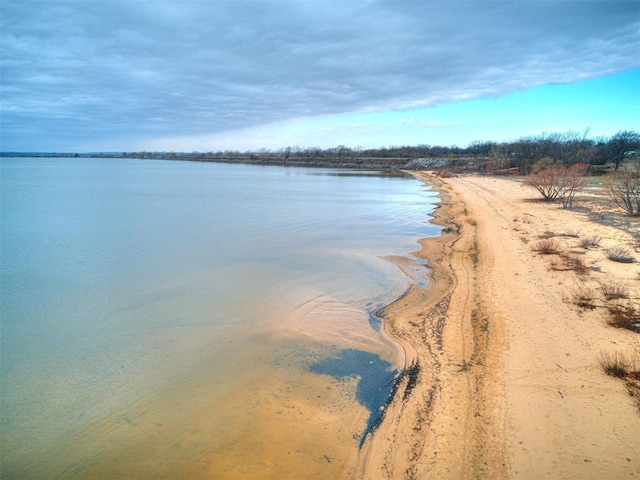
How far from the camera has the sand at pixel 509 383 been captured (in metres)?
3.74

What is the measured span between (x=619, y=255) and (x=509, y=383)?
689 cm

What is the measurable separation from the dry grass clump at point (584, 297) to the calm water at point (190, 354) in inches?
132

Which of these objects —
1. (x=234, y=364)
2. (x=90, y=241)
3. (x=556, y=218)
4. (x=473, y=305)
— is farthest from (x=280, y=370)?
(x=556, y=218)

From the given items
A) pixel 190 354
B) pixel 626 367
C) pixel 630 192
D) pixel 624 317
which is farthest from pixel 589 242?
pixel 190 354

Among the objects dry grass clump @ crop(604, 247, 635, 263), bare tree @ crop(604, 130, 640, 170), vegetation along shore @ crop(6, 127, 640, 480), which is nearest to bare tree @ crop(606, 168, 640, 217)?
vegetation along shore @ crop(6, 127, 640, 480)

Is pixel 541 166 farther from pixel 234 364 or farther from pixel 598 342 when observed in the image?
pixel 234 364

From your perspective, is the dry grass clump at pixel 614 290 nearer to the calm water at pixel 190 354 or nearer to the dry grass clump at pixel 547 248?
the dry grass clump at pixel 547 248

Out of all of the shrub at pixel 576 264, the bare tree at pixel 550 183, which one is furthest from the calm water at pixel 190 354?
the bare tree at pixel 550 183

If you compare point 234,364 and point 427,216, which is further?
point 427,216

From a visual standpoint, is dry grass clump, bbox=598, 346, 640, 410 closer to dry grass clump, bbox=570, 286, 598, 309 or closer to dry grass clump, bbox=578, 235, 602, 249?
dry grass clump, bbox=570, 286, 598, 309

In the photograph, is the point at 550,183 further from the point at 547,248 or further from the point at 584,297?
the point at 584,297

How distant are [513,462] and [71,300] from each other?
8772mm

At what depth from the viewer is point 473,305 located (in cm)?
758

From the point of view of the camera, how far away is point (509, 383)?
491cm
